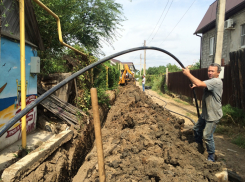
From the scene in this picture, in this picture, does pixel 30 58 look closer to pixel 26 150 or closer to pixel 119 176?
pixel 26 150

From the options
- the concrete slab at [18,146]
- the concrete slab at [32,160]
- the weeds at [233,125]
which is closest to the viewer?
the concrete slab at [32,160]

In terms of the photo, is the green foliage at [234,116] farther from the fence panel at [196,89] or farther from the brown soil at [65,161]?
the brown soil at [65,161]

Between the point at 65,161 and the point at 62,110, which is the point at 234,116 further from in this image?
the point at 62,110

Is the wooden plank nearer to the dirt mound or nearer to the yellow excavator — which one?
the dirt mound

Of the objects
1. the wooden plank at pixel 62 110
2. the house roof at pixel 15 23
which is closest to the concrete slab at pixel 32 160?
the wooden plank at pixel 62 110

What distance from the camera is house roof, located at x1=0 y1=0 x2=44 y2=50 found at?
13.0 ft

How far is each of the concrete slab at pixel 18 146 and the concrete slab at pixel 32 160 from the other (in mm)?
397

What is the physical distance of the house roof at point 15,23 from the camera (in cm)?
396

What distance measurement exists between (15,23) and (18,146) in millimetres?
3019

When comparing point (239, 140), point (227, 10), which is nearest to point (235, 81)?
point (239, 140)

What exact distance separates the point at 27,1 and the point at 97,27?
24.0 ft

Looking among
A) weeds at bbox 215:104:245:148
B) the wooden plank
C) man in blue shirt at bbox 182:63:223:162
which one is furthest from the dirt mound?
A: weeds at bbox 215:104:245:148

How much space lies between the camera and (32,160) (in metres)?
3.21

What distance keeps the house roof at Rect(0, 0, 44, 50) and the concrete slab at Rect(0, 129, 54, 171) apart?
8.32ft
